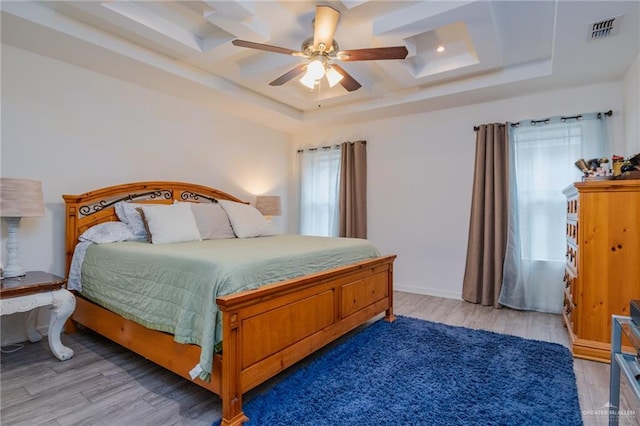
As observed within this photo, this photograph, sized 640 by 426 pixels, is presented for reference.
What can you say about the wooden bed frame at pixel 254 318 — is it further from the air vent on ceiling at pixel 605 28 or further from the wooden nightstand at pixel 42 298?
the air vent on ceiling at pixel 605 28

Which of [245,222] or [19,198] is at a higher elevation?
[19,198]

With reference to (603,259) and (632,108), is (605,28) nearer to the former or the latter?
(632,108)

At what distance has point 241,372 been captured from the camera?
1.75 metres

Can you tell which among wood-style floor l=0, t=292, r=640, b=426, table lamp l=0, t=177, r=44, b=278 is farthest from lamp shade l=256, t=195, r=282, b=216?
table lamp l=0, t=177, r=44, b=278

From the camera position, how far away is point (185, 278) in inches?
75.8

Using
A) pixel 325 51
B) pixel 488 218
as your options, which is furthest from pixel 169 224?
pixel 488 218

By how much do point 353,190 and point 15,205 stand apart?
3.74m

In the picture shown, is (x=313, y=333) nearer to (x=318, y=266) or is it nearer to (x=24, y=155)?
(x=318, y=266)

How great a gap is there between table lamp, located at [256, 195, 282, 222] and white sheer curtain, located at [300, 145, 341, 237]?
2.51 feet

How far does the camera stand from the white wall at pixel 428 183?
4.11 meters

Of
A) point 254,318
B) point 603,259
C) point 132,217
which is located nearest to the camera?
point 254,318

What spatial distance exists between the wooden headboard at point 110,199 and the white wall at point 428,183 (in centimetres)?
241

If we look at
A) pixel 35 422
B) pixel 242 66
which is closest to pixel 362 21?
pixel 242 66

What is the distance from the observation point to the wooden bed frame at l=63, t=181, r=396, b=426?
171 cm
